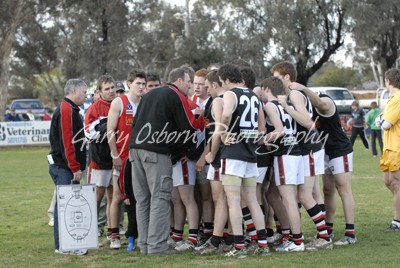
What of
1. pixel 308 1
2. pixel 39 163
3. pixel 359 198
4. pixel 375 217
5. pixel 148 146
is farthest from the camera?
pixel 308 1

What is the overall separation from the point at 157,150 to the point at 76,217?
124 centimetres

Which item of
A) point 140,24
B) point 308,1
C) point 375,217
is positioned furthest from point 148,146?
point 140,24

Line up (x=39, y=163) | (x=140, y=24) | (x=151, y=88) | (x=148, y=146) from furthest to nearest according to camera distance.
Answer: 1. (x=140, y=24)
2. (x=39, y=163)
3. (x=151, y=88)
4. (x=148, y=146)

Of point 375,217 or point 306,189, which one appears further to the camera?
point 375,217

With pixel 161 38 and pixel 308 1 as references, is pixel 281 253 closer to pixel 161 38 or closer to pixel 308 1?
pixel 308 1

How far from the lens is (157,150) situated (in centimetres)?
793

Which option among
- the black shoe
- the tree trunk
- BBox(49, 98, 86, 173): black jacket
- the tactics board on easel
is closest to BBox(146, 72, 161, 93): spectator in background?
BBox(49, 98, 86, 173): black jacket

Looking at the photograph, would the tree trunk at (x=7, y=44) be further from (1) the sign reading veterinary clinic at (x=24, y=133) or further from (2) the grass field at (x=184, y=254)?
(2) the grass field at (x=184, y=254)

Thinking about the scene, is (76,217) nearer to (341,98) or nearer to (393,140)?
(393,140)

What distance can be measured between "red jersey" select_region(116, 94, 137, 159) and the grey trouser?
48cm

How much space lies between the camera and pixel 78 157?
27.3 feet

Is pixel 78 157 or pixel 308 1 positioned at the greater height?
pixel 308 1

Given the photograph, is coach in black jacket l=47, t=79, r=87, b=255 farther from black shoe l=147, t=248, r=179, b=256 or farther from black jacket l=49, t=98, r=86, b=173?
black shoe l=147, t=248, r=179, b=256

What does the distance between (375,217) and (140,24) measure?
121 feet
